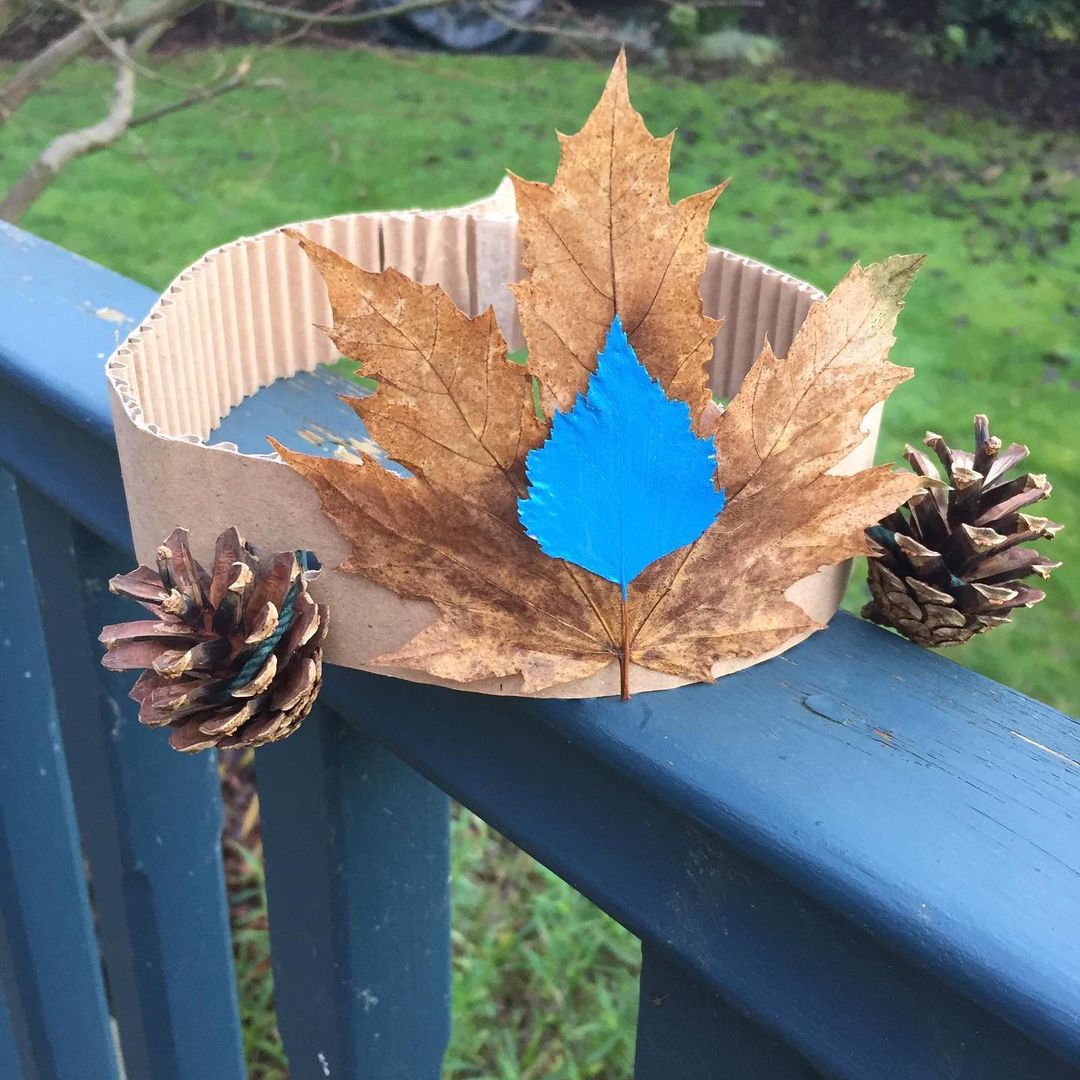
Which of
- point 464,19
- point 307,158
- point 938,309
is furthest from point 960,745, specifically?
point 464,19

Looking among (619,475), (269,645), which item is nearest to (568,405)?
(619,475)

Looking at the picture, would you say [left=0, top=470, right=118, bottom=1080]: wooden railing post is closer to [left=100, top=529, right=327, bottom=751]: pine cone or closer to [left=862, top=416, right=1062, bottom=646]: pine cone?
[left=100, top=529, right=327, bottom=751]: pine cone

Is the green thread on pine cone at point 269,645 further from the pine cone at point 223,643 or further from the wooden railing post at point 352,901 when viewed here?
the wooden railing post at point 352,901

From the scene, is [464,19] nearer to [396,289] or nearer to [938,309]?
[938,309]

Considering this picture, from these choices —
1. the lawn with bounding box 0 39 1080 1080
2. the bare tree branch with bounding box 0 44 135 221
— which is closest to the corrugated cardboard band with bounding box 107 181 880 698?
the lawn with bounding box 0 39 1080 1080

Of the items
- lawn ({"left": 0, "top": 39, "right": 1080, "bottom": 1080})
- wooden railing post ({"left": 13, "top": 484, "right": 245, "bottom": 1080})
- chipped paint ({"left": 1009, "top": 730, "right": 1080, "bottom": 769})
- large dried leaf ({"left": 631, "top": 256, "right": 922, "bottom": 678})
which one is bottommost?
lawn ({"left": 0, "top": 39, "right": 1080, "bottom": 1080})

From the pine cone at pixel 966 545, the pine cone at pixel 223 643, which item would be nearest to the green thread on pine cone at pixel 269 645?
the pine cone at pixel 223 643
